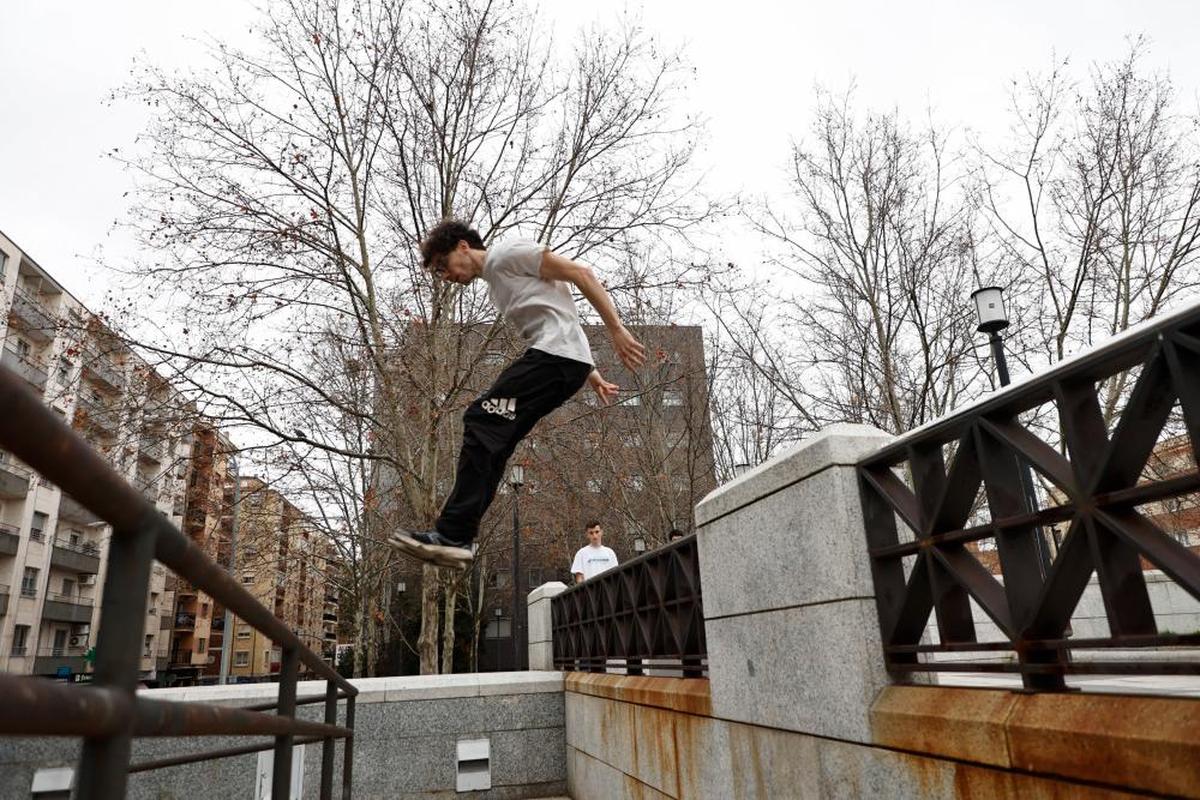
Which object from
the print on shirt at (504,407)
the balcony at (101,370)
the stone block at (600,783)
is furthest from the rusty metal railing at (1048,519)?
the balcony at (101,370)

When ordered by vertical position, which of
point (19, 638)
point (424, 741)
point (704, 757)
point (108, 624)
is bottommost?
point (424, 741)

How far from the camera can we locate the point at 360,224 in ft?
44.5

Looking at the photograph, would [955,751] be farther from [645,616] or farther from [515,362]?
[645,616]

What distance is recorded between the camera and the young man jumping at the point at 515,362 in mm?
4043

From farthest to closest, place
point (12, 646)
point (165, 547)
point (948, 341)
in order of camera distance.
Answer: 1. point (12, 646)
2. point (948, 341)
3. point (165, 547)

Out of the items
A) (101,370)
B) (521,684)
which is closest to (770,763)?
(521,684)

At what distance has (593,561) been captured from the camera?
976cm

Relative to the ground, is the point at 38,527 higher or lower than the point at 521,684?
higher

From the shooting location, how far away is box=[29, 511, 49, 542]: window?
126 ft

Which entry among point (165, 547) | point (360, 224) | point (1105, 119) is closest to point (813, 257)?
point (1105, 119)

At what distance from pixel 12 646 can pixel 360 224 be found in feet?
125

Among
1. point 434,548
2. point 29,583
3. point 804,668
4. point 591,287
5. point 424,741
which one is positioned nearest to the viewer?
point 804,668

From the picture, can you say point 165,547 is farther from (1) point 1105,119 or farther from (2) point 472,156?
(1) point 1105,119

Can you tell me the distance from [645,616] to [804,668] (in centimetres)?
303
